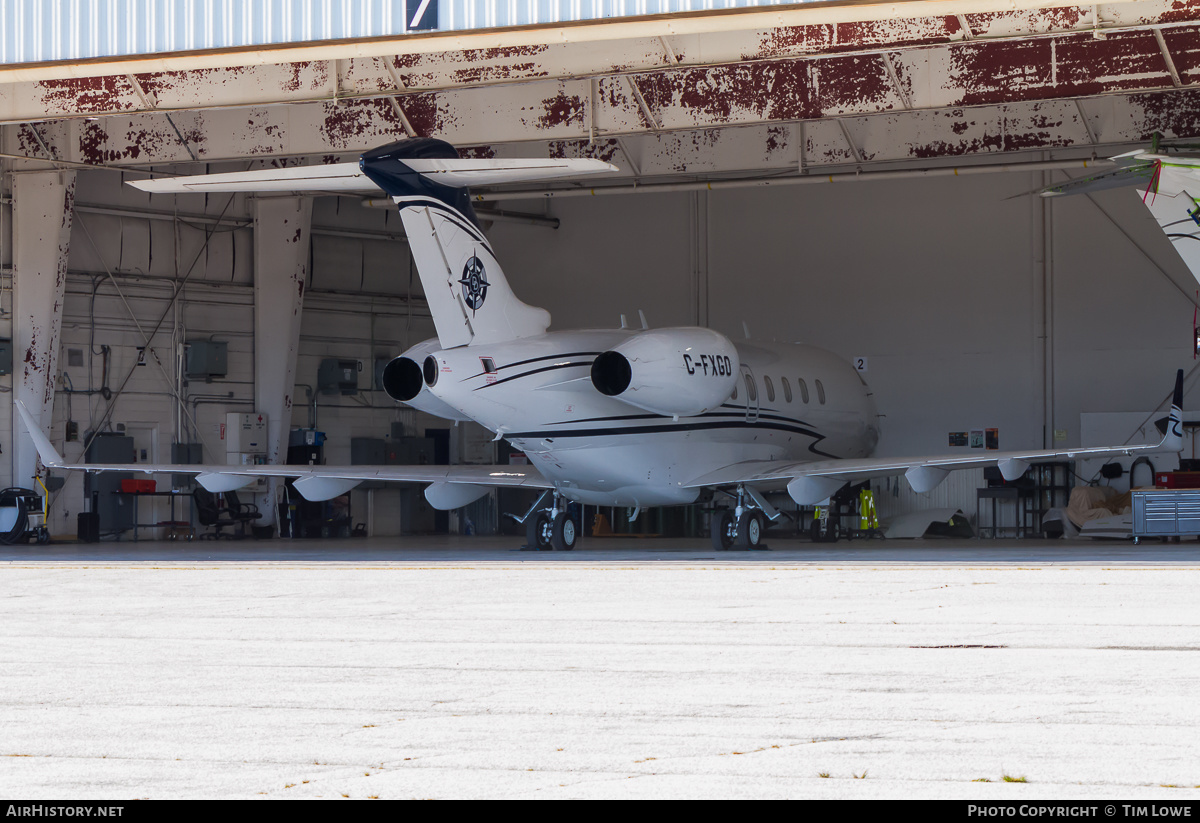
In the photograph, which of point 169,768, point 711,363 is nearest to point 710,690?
point 169,768

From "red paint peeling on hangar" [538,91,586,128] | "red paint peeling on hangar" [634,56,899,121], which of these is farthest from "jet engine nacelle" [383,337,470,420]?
"red paint peeling on hangar" [634,56,899,121]

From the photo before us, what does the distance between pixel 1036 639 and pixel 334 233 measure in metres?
24.4

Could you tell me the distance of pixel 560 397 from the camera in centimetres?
1691

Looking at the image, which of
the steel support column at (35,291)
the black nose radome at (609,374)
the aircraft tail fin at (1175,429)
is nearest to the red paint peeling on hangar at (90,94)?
the steel support column at (35,291)

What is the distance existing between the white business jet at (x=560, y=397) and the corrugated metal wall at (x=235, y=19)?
1410 mm

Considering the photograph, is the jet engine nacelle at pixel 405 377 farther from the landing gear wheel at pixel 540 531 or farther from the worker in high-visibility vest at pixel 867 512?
the worker in high-visibility vest at pixel 867 512

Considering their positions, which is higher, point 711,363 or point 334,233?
point 334,233

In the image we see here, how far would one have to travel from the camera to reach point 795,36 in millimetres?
16359

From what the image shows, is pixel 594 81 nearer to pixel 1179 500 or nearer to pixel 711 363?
pixel 711 363

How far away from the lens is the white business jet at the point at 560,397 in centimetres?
1548

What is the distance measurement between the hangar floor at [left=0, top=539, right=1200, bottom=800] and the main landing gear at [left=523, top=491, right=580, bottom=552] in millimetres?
8154

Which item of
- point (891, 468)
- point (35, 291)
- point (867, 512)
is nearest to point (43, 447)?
point (35, 291)

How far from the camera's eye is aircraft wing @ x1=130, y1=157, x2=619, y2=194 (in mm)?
14070
